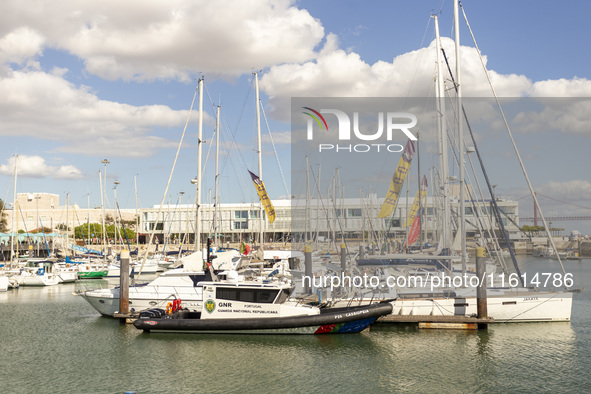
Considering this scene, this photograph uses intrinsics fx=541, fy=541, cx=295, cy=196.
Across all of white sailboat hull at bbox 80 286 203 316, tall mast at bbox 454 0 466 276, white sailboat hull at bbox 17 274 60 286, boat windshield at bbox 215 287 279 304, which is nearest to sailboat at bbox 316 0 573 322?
tall mast at bbox 454 0 466 276

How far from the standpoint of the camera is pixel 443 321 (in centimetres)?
2658

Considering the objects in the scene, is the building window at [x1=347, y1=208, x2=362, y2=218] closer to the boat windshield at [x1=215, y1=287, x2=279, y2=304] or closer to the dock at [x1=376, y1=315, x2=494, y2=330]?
the dock at [x1=376, y1=315, x2=494, y2=330]

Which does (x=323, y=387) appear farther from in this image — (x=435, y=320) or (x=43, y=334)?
(x=43, y=334)

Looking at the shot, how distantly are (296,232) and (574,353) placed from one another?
40420 millimetres

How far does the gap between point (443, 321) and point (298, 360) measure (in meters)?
8.63

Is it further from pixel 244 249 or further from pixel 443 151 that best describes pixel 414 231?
pixel 244 249

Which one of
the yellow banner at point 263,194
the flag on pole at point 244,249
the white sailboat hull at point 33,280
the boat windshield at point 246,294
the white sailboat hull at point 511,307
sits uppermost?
the yellow banner at point 263,194

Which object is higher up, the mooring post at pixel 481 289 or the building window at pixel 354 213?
the building window at pixel 354 213

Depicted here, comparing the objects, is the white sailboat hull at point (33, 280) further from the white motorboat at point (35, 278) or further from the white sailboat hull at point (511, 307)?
the white sailboat hull at point (511, 307)

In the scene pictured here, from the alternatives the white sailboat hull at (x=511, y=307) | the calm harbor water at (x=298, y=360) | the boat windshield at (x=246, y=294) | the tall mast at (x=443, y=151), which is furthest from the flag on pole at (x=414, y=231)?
the boat windshield at (x=246, y=294)

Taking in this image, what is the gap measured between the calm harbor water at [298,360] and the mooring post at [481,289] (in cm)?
89

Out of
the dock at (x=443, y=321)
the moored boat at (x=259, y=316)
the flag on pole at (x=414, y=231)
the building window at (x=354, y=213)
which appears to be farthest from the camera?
the building window at (x=354, y=213)

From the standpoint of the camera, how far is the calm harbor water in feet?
60.8

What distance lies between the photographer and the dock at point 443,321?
86.1 ft
